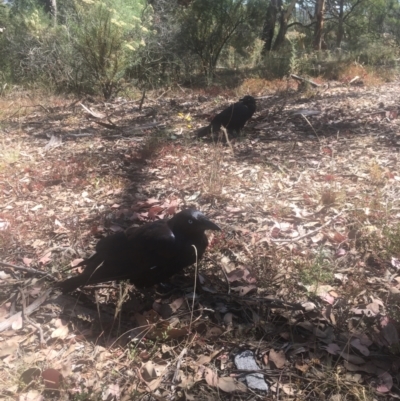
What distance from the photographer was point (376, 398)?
1871 mm

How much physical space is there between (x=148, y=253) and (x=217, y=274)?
23.8 inches

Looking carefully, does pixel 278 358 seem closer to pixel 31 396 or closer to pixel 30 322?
pixel 31 396

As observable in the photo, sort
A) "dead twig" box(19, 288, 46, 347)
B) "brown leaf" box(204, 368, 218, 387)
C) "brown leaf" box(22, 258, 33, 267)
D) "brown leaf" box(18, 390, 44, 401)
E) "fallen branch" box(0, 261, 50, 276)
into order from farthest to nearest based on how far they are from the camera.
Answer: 1. "brown leaf" box(22, 258, 33, 267)
2. "fallen branch" box(0, 261, 50, 276)
3. "dead twig" box(19, 288, 46, 347)
4. "brown leaf" box(204, 368, 218, 387)
5. "brown leaf" box(18, 390, 44, 401)

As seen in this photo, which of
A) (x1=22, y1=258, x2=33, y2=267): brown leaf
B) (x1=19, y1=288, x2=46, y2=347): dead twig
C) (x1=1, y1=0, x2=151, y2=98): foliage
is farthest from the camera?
(x1=1, y1=0, x2=151, y2=98): foliage

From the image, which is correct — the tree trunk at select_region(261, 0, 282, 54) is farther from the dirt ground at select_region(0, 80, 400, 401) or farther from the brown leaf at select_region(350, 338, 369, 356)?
the brown leaf at select_region(350, 338, 369, 356)

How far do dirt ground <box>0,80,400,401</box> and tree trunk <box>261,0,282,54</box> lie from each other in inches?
359

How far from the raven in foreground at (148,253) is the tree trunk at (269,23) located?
12637 millimetres

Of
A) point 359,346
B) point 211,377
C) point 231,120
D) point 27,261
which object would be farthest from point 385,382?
point 231,120

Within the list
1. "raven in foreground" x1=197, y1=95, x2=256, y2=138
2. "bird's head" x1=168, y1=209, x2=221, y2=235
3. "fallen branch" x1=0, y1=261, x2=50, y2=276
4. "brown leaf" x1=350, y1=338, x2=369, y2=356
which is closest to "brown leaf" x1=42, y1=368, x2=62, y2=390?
"fallen branch" x1=0, y1=261, x2=50, y2=276

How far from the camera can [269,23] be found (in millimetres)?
13562

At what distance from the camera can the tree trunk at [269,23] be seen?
13.1 meters

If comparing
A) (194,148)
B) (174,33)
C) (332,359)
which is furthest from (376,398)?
(174,33)

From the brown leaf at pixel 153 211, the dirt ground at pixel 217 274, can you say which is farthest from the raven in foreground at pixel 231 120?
the brown leaf at pixel 153 211

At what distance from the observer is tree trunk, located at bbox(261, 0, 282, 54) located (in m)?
13.1
